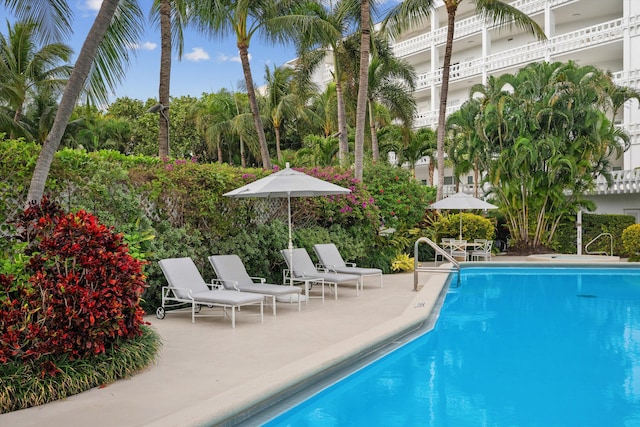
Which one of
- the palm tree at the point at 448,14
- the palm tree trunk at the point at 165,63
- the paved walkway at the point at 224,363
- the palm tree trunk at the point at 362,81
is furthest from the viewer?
the palm tree at the point at 448,14

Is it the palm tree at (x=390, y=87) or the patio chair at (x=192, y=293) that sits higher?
the palm tree at (x=390, y=87)

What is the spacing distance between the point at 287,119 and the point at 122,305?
33856 mm

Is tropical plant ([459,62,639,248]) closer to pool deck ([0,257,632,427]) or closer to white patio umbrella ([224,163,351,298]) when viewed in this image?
pool deck ([0,257,632,427])

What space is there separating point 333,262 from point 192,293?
4118 millimetres

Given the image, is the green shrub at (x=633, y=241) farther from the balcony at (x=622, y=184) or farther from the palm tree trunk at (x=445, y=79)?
the balcony at (x=622, y=184)

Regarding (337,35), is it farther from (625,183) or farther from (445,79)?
(625,183)

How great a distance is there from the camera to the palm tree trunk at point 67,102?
544 cm

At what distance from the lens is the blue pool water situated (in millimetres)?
4871

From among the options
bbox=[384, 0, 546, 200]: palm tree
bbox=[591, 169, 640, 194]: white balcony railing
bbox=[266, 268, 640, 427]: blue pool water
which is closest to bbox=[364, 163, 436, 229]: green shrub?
bbox=[384, 0, 546, 200]: palm tree

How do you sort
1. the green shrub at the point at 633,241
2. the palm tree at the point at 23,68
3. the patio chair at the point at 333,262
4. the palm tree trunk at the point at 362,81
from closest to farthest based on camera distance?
the patio chair at the point at 333,262 < the palm tree trunk at the point at 362,81 < the green shrub at the point at 633,241 < the palm tree at the point at 23,68

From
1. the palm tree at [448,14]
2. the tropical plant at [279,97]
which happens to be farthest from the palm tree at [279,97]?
the palm tree at [448,14]

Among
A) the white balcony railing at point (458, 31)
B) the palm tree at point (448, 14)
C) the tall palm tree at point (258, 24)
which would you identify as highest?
the white balcony railing at point (458, 31)

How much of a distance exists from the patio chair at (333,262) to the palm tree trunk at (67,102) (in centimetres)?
625

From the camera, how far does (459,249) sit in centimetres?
1819
